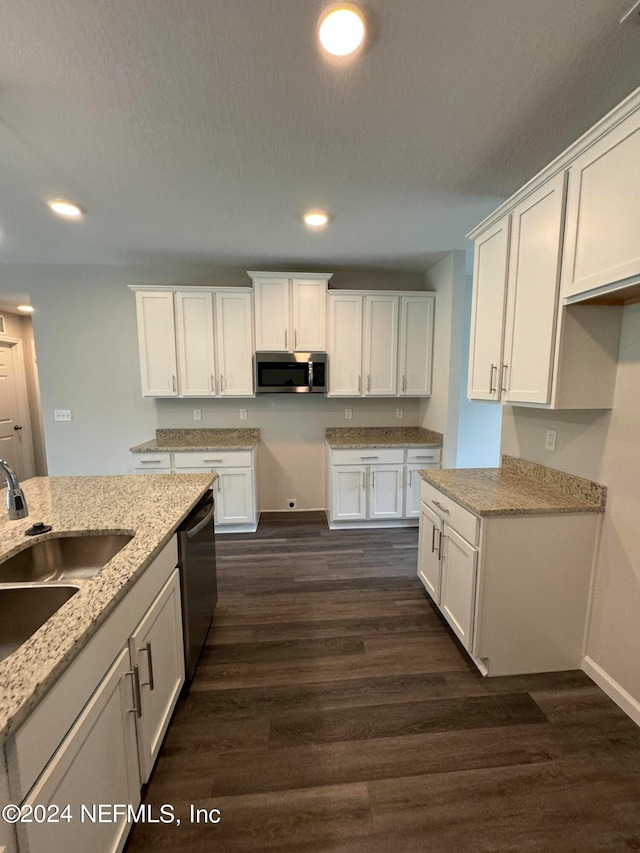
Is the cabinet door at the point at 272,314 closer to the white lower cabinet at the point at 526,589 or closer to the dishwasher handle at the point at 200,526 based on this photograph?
the dishwasher handle at the point at 200,526

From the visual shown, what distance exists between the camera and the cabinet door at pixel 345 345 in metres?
3.43

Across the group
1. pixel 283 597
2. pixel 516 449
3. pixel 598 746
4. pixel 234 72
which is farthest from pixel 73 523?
pixel 516 449

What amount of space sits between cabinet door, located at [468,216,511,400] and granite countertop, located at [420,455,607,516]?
21.3 inches

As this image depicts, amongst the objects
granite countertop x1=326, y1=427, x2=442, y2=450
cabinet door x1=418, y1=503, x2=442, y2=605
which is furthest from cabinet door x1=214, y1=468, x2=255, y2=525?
cabinet door x1=418, y1=503, x2=442, y2=605

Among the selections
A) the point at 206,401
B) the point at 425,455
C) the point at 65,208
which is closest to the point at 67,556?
the point at 65,208

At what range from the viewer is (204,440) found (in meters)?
3.63

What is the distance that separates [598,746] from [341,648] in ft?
3.86

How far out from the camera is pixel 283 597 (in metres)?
2.36

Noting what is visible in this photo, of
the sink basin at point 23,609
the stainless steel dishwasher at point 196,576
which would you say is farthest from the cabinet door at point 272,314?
the sink basin at point 23,609

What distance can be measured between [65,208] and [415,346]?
10.5ft

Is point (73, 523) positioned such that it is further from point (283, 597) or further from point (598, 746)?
point (598, 746)

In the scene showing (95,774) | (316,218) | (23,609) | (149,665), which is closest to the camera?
(95,774)

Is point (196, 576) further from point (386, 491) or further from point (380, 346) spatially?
point (380, 346)

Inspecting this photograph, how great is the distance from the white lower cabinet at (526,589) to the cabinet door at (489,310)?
0.80 m
